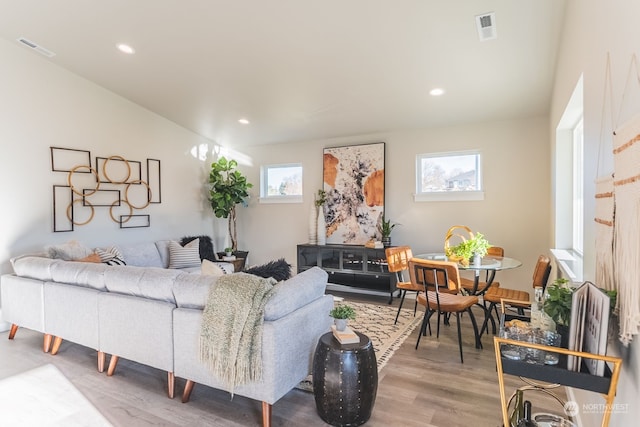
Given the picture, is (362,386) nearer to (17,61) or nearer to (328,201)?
(328,201)

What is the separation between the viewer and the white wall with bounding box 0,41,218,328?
13.1 ft

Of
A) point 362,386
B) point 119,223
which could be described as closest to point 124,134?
point 119,223

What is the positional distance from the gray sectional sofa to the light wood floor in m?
0.16

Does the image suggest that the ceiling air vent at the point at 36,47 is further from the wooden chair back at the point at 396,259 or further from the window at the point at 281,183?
the wooden chair back at the point at 396,259

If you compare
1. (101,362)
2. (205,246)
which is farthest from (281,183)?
(101,362)

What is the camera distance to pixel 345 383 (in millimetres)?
2066

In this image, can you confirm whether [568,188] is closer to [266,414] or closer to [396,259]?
[396,259]

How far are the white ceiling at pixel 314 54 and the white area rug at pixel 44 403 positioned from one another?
327 cm

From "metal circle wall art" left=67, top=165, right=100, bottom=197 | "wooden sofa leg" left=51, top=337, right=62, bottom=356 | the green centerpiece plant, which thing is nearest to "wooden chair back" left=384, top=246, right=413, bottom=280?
the green centerpiece plant

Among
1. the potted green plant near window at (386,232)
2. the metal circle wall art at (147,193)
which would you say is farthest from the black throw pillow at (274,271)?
the metal circle wall art at (147,193)

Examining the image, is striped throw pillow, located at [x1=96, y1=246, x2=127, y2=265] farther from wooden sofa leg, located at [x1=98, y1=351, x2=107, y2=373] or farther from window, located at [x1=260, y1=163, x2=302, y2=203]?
window, located at [x1=260, y1=163, x2=302, y2=203]

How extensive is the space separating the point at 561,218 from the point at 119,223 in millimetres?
5583

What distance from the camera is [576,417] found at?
218 centimetres

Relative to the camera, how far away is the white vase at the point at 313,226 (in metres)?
5.75
